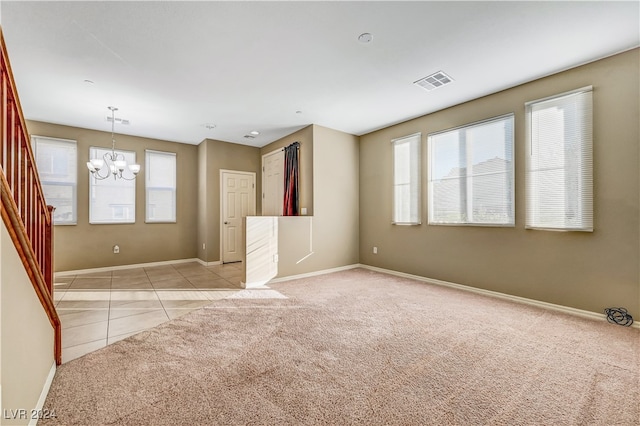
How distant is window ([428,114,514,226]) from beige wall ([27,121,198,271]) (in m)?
5.45

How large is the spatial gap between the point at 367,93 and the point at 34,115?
5612mm

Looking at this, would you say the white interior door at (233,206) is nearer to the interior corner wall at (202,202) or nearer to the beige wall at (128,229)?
the interior corner wall at (202,202)

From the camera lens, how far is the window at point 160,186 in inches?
239

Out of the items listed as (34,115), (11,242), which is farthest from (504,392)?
(34,115)

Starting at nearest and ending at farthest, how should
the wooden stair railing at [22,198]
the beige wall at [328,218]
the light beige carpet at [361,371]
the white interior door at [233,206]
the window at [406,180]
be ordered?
1. the wooden stair railing at [22,198]
2. the light beige carpet at [361,371]
3. the window at [406,180]
4. the beige wall at [328,218]
5. the white interior door at [233,206]

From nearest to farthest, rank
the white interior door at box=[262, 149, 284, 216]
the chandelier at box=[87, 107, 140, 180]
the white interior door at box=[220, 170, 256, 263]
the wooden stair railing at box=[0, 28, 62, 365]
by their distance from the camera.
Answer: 1. the wooden stair railing at box=[0, 28, 62, 365]
2. the chandelier at box=[87, 107, 140, 180]
3. the white interior door at box=[262, 149, 284, 216]
4. the white interior door at box=[220, 170, 256, 263]

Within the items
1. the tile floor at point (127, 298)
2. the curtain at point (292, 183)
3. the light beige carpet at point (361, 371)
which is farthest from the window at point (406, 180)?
the tile floor at point (127, 298)

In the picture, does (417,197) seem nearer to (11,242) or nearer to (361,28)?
(361,28)

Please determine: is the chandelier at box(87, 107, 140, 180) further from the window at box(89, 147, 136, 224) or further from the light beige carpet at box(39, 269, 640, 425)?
the light beige carpet at box(39, 269, 640, 425)

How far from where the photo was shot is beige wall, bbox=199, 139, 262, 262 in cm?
622

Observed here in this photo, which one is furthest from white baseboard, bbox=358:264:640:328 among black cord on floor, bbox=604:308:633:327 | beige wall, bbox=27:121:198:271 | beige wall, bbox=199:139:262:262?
beige wall, bbox=27:121:198:271

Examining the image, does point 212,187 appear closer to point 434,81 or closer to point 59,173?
point 59,173

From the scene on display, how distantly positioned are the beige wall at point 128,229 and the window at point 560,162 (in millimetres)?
6621

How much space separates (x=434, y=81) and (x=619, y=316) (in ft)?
11.0
